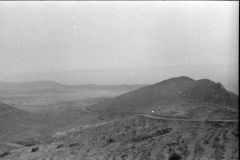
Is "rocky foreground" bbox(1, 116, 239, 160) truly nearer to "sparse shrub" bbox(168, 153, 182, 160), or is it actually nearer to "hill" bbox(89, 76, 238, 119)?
"sparse shrub" bbox(168, 153, 182, 160)

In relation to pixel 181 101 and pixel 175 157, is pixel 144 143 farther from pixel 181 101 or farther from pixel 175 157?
pixel 181 101

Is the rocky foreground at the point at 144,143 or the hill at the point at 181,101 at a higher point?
the hill at the point at 181,101

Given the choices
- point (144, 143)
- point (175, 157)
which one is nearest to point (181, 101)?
point (144, 143)

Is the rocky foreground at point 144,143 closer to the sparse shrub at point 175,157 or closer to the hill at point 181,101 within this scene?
the sparse shrub at point 175,157

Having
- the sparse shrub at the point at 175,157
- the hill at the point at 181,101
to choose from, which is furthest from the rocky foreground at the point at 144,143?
the hill at the point at 181,101

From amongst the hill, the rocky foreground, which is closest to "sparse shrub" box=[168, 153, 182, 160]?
the rocky foreground
